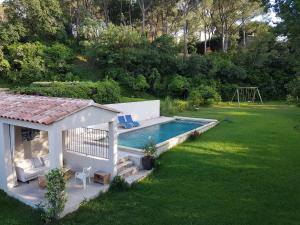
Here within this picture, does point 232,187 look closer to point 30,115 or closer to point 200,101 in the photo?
point 30,115

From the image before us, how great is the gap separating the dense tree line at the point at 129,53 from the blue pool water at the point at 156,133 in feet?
29.0

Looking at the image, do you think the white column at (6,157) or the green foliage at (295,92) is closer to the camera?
the green foliage at (295,92)

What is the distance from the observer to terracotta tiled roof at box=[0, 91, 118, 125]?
8.30 meters

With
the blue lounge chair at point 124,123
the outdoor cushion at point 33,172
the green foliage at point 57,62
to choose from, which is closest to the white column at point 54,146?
the outdoor cushion at point 33,172

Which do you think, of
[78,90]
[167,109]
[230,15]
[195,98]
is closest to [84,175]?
[78,90]

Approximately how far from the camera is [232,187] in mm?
10195

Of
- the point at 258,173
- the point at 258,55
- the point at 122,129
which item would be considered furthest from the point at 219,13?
the point at 258,173

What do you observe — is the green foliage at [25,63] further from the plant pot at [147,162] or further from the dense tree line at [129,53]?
the plant pot at [147,162]

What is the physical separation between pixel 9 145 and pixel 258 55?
37312mm

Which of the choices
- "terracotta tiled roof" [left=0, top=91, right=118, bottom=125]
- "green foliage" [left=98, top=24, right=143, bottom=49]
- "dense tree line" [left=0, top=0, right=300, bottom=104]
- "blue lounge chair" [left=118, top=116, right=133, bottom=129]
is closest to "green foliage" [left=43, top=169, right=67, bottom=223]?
"terracotta tiled roof" [left=0, top=91, right=118, bottom=125]

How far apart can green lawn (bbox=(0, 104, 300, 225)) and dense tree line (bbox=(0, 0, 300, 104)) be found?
17.4m

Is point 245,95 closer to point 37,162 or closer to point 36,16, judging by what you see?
point 36,16

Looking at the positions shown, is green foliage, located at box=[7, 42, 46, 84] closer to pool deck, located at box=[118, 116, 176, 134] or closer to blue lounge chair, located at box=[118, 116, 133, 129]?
pool deck, located at box=[118, 116, 176, 134]

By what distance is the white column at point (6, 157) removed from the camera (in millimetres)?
9375
